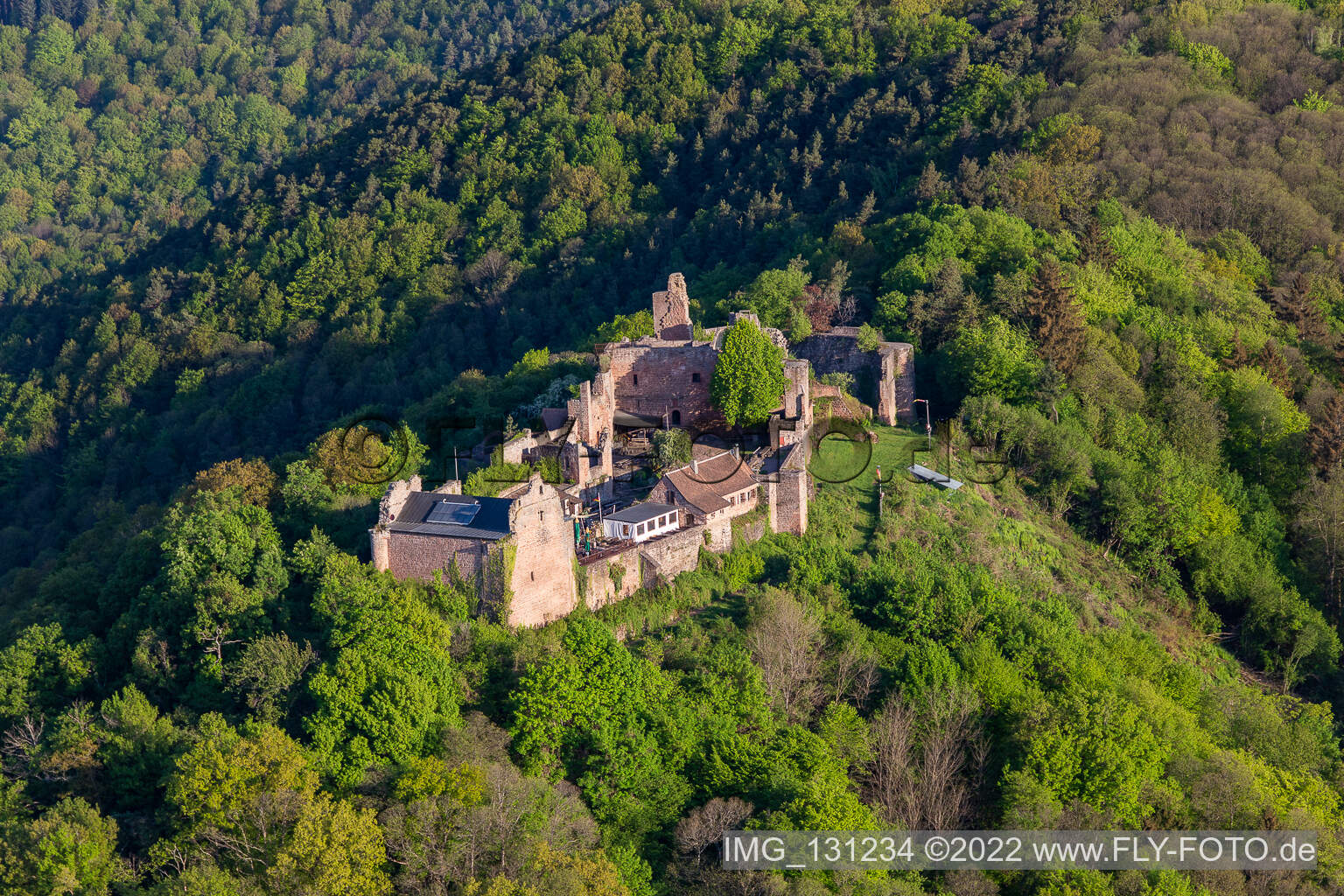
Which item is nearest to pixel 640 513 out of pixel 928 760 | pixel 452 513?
pixel 452 513

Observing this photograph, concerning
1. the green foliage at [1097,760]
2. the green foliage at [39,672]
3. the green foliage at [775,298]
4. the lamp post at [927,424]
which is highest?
the green foliage at [775,298]

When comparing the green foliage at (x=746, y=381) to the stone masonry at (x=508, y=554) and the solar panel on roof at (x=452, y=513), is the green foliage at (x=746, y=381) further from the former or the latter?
the solar panel on roof at (x=452, y=513)

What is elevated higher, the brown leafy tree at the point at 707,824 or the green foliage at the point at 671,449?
the green foliage at the point at 671,449

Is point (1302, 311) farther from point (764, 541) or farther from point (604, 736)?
point (604, 736)

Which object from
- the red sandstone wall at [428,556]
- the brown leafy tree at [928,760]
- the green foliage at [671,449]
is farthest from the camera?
the green foliage at [671,449]

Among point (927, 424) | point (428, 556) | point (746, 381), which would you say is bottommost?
point (927, 424)

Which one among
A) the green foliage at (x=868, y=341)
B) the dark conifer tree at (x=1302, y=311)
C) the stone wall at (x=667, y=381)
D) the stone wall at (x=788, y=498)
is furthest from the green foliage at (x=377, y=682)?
the dark conifer tree at (x=1302, y=311)
